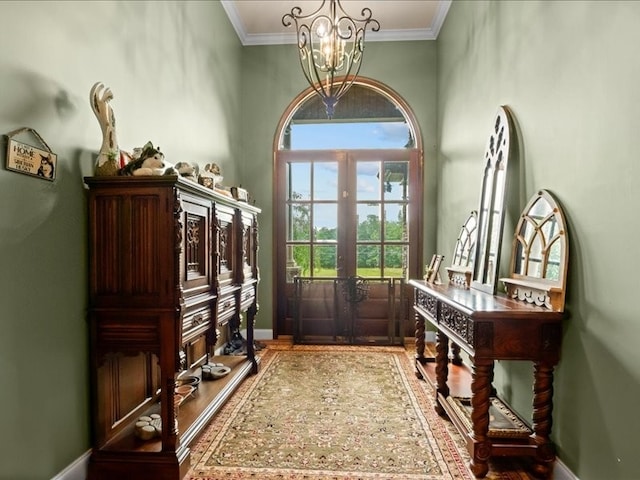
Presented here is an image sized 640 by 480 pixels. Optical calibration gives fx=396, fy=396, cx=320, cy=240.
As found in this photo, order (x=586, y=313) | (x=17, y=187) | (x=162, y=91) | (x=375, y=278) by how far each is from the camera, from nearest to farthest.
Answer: (x=17, y=187) < (x=586, y=313) < (x=162, y=91) < (x=375, y=278)

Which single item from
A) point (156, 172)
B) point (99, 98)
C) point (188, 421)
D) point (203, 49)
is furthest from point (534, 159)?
point (203, 49)

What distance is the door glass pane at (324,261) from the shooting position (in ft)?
15.6

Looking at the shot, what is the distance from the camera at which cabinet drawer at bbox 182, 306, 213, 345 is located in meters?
2.09

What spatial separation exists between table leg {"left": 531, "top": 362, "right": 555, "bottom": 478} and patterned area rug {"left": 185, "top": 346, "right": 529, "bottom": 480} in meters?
0.15

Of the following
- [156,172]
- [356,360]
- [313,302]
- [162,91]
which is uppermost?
[162,91]

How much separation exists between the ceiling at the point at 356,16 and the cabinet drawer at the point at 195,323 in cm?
327

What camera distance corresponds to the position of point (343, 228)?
4715 mm

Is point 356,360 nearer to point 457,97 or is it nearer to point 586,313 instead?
point 586,313

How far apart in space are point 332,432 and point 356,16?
4146mm

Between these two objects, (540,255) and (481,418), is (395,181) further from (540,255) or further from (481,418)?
(481,418)

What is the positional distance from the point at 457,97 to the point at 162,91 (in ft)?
8.72

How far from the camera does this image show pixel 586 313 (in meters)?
1.75

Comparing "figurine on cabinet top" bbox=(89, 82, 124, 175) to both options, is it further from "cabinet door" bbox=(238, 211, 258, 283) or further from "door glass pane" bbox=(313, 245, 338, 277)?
"door glass pane" bbox=(313, 245, 338, 277)

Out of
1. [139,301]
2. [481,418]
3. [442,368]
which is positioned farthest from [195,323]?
[442,368]
